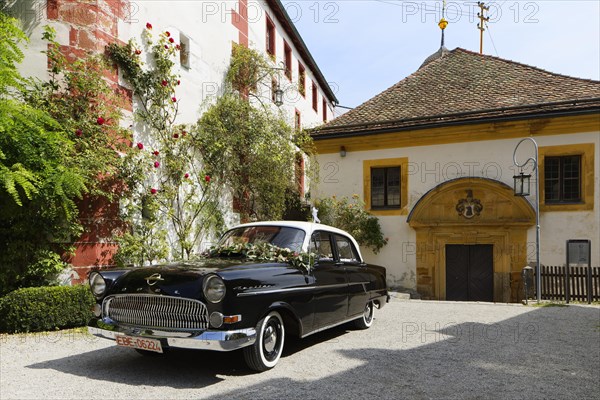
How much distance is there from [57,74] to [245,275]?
246 inches

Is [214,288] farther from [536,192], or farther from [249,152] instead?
[536,192]

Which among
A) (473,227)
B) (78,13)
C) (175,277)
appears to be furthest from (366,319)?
(473,227)

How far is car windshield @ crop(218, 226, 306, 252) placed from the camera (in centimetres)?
578

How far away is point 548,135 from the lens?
45.3ft

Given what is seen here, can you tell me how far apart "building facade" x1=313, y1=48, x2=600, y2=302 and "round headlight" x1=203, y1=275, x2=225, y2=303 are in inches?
454

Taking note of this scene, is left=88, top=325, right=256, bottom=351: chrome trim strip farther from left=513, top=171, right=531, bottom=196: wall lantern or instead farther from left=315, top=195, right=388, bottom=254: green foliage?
left=315, top=195, right=388, bottom=254: green foliage

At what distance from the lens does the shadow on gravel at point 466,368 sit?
4.23 m

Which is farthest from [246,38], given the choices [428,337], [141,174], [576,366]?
[576,366]

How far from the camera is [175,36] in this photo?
11.7 meters

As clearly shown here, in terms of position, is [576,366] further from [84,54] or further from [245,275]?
[84,54]

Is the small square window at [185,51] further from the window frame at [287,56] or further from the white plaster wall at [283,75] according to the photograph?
the window frame at [287,56]

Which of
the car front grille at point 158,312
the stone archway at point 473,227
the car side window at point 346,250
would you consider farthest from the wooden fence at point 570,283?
the car front grille at point 158,312

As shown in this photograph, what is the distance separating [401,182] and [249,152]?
539 centimetres

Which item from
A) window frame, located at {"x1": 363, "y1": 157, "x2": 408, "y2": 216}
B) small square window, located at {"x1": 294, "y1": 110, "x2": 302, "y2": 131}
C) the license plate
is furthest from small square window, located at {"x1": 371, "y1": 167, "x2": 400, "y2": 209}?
the license plate
